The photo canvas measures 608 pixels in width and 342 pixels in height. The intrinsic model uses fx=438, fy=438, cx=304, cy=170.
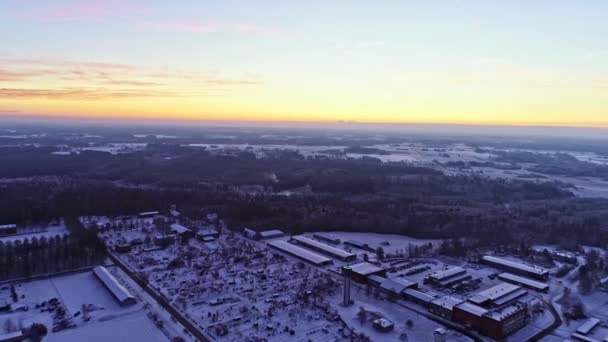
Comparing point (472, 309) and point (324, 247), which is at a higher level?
point (472, 309)

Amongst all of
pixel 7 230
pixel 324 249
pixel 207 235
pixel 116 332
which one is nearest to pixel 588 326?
pixel 324 249

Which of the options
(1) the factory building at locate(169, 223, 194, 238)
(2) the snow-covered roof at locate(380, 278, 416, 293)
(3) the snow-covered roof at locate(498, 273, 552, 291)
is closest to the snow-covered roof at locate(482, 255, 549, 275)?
(3) the snow-covered roof at locate(498, 273, 552, 291)

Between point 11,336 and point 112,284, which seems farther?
point 112,284

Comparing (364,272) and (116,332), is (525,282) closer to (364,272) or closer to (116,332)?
(364,272)

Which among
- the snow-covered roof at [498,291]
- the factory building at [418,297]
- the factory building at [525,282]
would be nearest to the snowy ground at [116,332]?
the factory building at [418,297]

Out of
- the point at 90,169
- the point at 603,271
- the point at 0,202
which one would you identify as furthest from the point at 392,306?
the point at 90,169

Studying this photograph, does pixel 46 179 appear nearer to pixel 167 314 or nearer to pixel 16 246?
pixel 16 246
